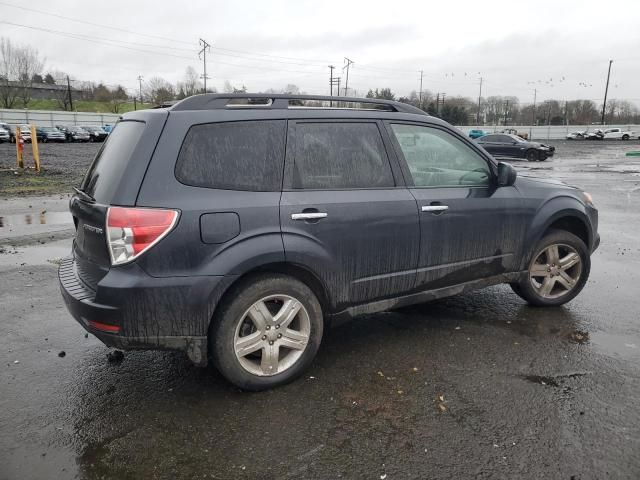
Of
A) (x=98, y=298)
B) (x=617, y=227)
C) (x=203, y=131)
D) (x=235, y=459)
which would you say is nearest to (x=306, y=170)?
(x=203, y=131)

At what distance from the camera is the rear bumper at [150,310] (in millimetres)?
3014

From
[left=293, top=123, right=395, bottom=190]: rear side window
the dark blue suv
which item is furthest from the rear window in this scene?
[left=293, top=123, right=395, bottom=190]: rear side window

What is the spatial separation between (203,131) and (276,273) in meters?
1.02

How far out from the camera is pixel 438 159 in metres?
4.32

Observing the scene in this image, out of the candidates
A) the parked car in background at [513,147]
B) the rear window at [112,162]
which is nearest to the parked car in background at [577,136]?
the parked car in background at [513,147]

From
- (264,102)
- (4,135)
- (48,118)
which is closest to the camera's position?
(264,102)

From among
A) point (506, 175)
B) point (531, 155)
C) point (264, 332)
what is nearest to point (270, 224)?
point (264, 332)

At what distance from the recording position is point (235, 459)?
278 centimetres

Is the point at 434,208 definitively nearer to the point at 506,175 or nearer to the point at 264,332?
the point at 506,175

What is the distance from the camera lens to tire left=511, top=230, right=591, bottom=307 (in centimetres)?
488

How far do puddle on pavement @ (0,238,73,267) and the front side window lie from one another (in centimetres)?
483

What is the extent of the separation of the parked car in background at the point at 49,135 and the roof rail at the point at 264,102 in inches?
1871

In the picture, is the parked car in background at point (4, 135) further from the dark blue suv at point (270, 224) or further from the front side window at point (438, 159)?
the front side window at point (438, 159)

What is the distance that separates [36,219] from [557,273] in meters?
8.92
